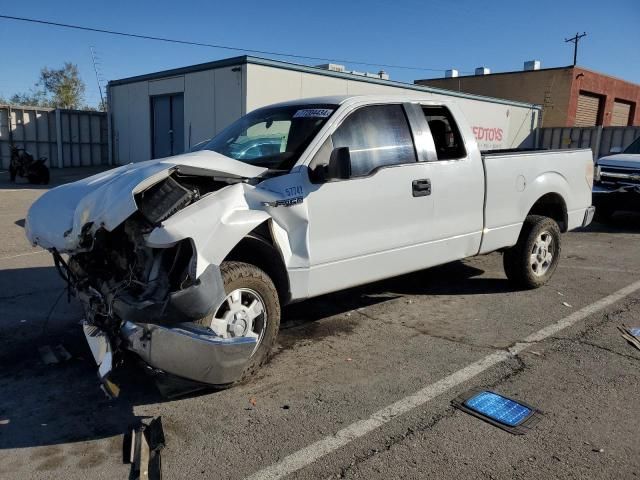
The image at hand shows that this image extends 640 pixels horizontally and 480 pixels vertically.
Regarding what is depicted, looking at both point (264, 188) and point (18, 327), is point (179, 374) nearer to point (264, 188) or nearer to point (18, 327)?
point (264, 188)

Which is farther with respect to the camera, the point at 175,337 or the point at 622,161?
the point at 622,161

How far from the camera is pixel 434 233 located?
5.08 metres

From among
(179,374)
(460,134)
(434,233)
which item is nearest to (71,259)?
(179,374)

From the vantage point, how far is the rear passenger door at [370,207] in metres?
4.22

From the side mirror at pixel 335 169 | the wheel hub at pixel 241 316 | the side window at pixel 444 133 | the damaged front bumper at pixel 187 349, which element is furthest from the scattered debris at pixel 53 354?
the side window at pixel 444 133

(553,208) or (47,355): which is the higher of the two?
(553,208)

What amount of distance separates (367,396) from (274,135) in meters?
2.30

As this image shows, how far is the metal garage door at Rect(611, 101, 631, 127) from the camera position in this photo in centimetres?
3584

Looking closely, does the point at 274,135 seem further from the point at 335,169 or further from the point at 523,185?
the point at 523,185

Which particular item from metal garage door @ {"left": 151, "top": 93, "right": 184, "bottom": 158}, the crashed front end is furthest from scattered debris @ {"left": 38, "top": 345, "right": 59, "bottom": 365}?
metal garage door @ {"left": 151, "top": 93, "right": 184, "bottom": 158}

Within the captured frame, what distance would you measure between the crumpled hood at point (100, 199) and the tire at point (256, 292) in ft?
2.11

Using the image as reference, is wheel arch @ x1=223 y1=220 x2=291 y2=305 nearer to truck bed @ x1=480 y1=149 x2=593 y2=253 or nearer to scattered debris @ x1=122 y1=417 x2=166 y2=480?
scattered debris @ x1=122 y1=417 x2=166 y2=480

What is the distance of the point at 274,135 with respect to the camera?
4.73 metres

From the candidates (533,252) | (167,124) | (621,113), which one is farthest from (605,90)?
(533,252)
